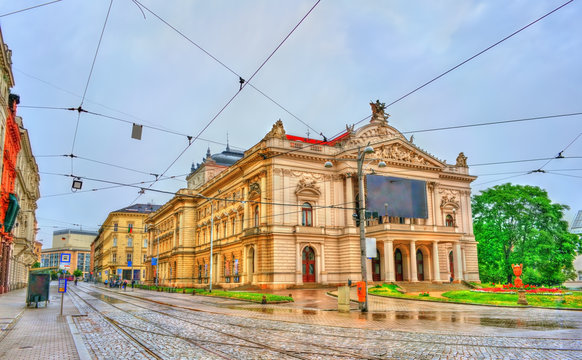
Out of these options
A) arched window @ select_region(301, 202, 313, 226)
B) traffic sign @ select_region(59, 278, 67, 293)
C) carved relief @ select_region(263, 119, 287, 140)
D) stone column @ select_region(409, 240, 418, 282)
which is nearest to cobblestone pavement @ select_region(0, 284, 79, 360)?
traffic sign @ select_region(59, 278, 67, 293)

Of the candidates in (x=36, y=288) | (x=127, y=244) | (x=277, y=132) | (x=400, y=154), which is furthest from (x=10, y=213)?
(x=127, y=244)

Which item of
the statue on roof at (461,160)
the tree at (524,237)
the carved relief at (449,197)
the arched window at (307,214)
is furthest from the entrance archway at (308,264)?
the statue on roof at (461,160)

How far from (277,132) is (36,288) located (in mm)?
27986

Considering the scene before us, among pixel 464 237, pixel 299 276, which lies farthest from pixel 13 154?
pixel 464 237

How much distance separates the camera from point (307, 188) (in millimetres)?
48812

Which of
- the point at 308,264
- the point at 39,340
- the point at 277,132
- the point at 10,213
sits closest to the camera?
the point at 39,340

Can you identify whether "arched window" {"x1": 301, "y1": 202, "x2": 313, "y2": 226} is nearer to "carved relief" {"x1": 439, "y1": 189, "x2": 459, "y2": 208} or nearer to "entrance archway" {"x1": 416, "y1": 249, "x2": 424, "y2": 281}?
"entrance archway" {"x1": 416, "y1": 249, "x2": 424, "y2": 281}

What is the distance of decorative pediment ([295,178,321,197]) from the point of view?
1909 inches

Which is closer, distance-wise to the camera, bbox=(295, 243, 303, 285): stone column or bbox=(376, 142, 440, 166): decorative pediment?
bbox=(295, 243, 303, 285): stone column

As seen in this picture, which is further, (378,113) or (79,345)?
(378,113)

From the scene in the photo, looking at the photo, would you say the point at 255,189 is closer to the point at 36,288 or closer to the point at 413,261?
the point at 413,261

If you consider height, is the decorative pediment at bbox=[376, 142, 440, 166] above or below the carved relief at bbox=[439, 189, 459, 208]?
above

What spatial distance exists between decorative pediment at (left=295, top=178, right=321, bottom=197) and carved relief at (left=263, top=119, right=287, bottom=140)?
17.1 feet

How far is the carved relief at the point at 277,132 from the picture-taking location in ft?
158
